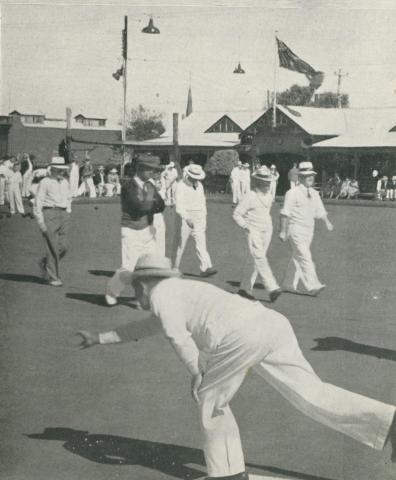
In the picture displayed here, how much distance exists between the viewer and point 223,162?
35.9 metres

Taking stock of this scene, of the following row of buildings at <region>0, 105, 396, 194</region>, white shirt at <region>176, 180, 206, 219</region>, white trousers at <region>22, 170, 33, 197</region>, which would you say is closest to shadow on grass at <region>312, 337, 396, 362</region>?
white shirt at <region>176, 180, 206, 219</region>

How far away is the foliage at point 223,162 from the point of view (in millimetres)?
35656

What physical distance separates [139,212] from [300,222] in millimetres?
2123

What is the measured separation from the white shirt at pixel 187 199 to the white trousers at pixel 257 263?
1425 millimetres

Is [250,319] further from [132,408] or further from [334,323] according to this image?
[334,323]

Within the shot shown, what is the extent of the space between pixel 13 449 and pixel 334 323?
4.06 meters

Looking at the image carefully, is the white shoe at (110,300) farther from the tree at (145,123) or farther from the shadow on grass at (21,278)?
the tree at (145,123)

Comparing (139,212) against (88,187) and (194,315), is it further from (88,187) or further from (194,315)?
(88,187)

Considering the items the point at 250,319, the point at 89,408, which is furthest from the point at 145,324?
the point at 89,408

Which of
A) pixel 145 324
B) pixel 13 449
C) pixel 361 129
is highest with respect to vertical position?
pixel 361 129

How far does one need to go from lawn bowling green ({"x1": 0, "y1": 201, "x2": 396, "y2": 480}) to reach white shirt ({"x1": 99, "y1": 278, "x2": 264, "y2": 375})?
0.72m

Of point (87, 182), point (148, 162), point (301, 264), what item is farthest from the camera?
point (87, 182)

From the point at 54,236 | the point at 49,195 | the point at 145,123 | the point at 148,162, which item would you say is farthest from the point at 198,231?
the point at 145,123

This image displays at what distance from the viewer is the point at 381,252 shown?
45.3 ft
